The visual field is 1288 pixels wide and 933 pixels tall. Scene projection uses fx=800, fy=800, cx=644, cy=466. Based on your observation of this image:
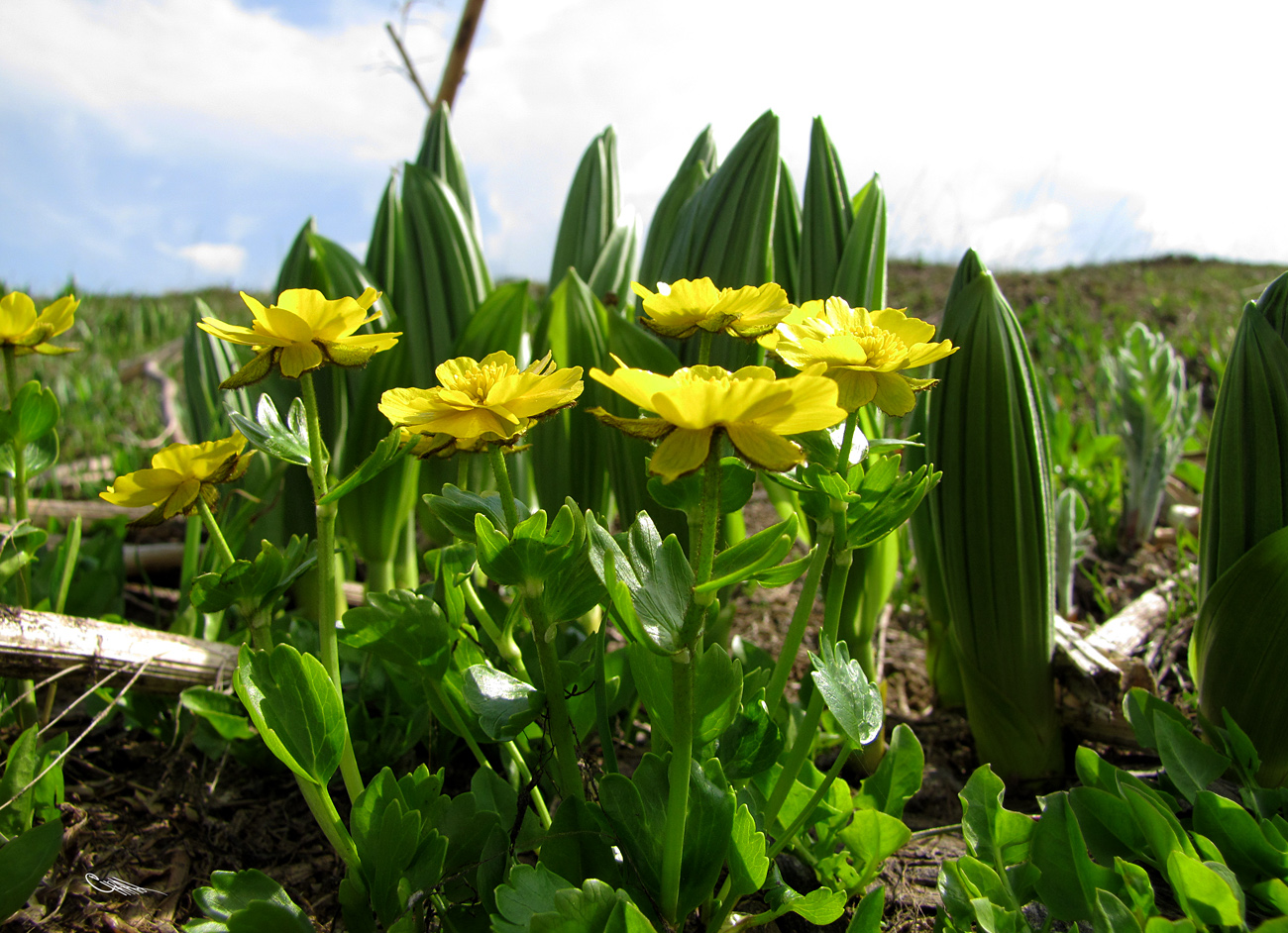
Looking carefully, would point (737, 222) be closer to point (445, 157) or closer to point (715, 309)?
point (715, 309)

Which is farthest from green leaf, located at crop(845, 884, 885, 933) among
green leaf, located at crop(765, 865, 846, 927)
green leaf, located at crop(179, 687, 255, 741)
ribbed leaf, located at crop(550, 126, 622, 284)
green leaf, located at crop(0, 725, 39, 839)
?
ribbed leaf, located at crop(550, 126, 622, 284)

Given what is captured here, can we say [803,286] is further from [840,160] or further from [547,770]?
[547,770]

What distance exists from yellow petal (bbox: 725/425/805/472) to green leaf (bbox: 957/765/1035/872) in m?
0.41

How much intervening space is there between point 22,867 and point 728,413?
68cm

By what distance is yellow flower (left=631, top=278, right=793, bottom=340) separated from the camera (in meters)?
0.61

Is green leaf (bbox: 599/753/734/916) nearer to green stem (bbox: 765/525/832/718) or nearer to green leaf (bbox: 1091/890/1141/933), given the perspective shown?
green stem (bbox: 765/525/832/718)

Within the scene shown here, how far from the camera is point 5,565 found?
84 centimetres

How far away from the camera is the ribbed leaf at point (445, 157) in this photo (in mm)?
1508

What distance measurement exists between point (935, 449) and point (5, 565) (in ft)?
3.40

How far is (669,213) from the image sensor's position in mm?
1270

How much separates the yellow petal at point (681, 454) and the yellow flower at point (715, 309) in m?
0.18

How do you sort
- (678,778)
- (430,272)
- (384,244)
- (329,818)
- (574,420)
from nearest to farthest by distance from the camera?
(678,778) < (329,818) < (574,420) < (430,272) < (384,244)
